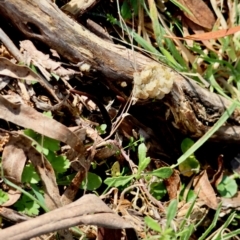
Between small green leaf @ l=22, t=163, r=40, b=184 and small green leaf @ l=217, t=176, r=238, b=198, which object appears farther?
small green leaf @ l=217, t=176, r=238, b=198

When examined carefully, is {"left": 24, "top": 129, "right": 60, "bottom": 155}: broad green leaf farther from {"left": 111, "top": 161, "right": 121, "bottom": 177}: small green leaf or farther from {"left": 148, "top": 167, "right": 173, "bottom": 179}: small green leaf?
{"left": 148, "top": 167, "right": 173, "bottom": 179}: small green leaf

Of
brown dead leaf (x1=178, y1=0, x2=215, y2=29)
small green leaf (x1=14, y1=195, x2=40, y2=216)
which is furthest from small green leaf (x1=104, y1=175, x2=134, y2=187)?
brown dead leaf (x1=178, y1=0, x2=215, y2=29)

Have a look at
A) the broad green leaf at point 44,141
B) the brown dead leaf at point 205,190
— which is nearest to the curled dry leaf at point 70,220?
the broad green leaf at point 44,141

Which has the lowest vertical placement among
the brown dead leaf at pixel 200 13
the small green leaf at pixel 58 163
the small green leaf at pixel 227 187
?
the small green leaf at pixel 227 187

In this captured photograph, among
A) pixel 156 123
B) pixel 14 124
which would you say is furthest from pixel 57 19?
pixel 156 123

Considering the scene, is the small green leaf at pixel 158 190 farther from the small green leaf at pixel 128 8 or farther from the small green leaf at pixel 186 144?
the small green leaf at pixel 128 8

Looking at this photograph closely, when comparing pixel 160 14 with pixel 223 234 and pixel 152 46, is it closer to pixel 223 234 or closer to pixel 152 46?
pixel 152 46
